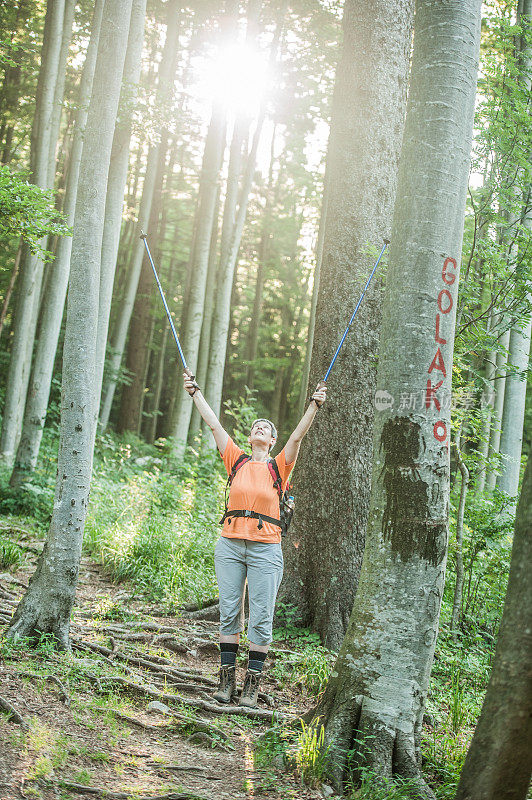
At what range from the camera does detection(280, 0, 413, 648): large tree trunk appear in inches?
229

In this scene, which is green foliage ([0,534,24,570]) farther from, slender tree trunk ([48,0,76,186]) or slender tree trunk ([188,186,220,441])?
slender tree trunk ([188,186,220,441])

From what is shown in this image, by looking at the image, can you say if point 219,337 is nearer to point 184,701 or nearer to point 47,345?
point 47,345

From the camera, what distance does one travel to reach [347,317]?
6109 mm

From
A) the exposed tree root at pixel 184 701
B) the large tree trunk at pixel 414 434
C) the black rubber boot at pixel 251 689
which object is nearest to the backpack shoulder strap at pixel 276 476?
the large tree trunk at pixel 414 434

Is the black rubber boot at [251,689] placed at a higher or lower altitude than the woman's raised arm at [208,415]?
lower

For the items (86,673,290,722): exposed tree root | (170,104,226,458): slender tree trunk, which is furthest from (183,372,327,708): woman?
(170,104,226,458): slender tree trunk

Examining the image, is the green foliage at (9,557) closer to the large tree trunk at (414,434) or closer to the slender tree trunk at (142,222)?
the large tree trunk at (414,434)

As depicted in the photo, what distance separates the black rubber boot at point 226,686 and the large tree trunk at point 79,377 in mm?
1212

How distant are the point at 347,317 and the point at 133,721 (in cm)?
390

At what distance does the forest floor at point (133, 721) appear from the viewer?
318 centimetres

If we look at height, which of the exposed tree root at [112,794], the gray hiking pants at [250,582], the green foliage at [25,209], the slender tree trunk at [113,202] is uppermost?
the slender tree trunk at [113,202]

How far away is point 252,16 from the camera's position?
14.5 metres

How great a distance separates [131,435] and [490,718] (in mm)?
15279

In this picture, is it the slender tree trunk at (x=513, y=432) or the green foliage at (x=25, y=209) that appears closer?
the green foliage at (x=25, y=209)
